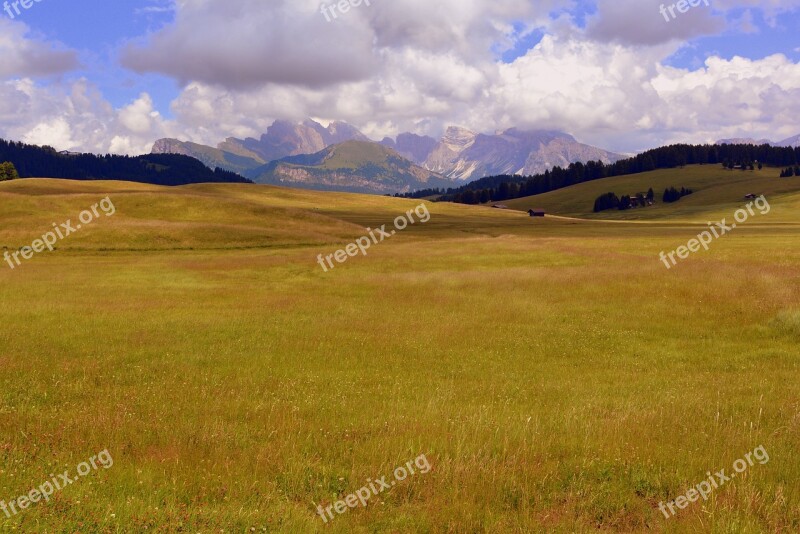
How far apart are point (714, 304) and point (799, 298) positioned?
4.62 meters

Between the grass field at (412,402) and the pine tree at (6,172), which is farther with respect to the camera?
the pine tree at (6,172)

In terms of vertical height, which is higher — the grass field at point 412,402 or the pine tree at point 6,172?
the pine tree at point 6,172

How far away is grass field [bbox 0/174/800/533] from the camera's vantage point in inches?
300

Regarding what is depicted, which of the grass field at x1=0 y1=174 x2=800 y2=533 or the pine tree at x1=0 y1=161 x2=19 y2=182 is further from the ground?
the pine tree at x1=0 y1=161 x2=19 y2=182

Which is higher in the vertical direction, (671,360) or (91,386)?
(91,386)

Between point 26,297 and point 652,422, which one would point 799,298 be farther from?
point 26,297

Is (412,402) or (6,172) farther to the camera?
(6,172)

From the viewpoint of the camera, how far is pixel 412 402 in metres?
12.6

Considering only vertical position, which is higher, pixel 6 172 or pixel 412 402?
pixel 6 172

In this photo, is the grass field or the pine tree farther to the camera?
the pine tree

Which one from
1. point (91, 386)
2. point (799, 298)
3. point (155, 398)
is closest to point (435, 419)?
point (155, 398)

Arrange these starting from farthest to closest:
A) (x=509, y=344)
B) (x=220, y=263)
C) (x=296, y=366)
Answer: (x=220, y=263), (x=509, y=344), (x=296, y=366)

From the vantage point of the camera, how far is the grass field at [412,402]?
7.63 meters

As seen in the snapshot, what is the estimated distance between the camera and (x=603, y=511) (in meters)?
7.71
